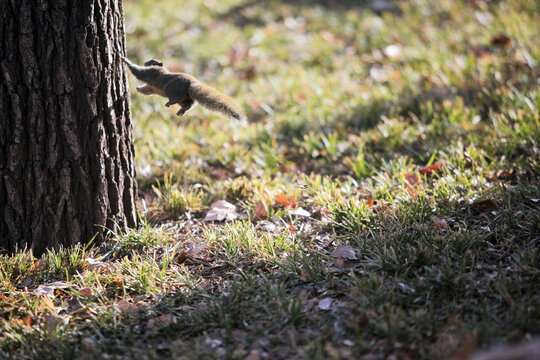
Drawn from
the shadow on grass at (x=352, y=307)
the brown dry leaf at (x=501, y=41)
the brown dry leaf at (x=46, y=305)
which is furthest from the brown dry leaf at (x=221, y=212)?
the brown dry leaf at (x=501, y=41)

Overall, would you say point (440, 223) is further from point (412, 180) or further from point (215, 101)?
point (215, 101)

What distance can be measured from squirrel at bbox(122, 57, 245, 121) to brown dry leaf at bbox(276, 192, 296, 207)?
82 cm

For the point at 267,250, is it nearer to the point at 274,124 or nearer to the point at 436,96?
the point at 274,124

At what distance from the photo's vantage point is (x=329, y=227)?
3189 mm

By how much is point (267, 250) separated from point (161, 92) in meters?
1.29

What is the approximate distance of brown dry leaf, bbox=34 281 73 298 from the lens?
2.61 meters

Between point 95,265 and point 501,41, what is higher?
point 501,41

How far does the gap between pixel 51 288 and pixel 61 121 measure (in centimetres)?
100

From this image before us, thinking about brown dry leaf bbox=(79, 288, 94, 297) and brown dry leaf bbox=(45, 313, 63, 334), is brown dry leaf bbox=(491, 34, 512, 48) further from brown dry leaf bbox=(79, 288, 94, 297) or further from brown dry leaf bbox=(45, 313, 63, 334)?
brown dry leaf bbox=(45, 313, 63, 334)

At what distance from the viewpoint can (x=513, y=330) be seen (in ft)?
6.96

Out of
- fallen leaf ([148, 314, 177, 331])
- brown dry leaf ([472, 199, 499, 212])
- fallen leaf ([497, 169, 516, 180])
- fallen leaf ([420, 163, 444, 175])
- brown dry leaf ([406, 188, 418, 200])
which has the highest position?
fallen leaf ([420, 163, 444, 175])

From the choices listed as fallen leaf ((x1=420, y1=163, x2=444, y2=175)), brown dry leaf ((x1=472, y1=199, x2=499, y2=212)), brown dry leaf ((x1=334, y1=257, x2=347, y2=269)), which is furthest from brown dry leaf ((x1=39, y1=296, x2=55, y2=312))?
fallen leaf ((x1=420, y1=163, x2=444, y2=175))

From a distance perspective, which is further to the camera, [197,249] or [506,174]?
[506,174]

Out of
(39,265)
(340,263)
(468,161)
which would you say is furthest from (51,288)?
(468,161)
